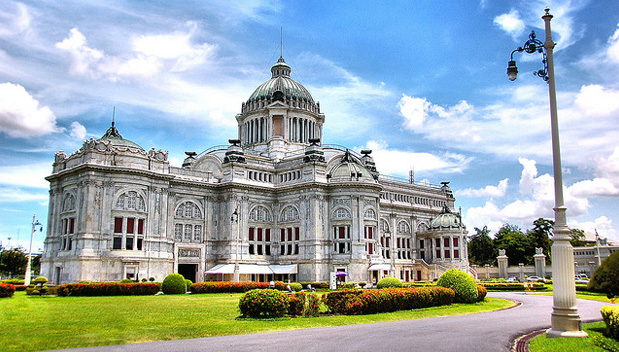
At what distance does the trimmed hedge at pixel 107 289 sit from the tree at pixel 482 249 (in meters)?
84.6

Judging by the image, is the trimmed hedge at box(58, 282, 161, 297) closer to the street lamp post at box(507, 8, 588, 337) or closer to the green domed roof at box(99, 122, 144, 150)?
the green domed roof at box(99, 122, 144, 150)

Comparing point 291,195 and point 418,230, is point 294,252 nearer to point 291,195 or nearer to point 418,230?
point 291,195

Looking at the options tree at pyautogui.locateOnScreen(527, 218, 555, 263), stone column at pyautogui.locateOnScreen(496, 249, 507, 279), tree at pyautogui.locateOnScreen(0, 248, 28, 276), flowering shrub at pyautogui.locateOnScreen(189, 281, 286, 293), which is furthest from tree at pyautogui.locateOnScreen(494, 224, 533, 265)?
tree at pyautogui.locateOnScreen(0, 248, 28, 276)

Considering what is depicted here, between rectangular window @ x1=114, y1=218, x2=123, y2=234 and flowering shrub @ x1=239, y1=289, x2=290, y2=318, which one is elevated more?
rectangular window @ x1=114, y1=218, x2=123, y2=234

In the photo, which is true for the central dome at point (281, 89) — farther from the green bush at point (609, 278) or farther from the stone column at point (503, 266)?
the green bush at point (609, 278)

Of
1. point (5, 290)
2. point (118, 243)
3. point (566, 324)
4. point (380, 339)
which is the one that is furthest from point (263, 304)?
point (118, 243)

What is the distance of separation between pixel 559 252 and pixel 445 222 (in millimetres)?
73115

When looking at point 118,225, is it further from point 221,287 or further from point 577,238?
point 577,238

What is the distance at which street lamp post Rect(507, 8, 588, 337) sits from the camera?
62.5ft

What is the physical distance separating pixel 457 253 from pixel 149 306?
214 ft

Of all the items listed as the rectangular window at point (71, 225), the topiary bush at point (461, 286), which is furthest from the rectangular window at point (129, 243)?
the topiary bush at point (461, 286)

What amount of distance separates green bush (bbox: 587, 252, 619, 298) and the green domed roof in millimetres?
55229

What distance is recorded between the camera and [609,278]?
751 inches

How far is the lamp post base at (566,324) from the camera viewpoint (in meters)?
18.9
